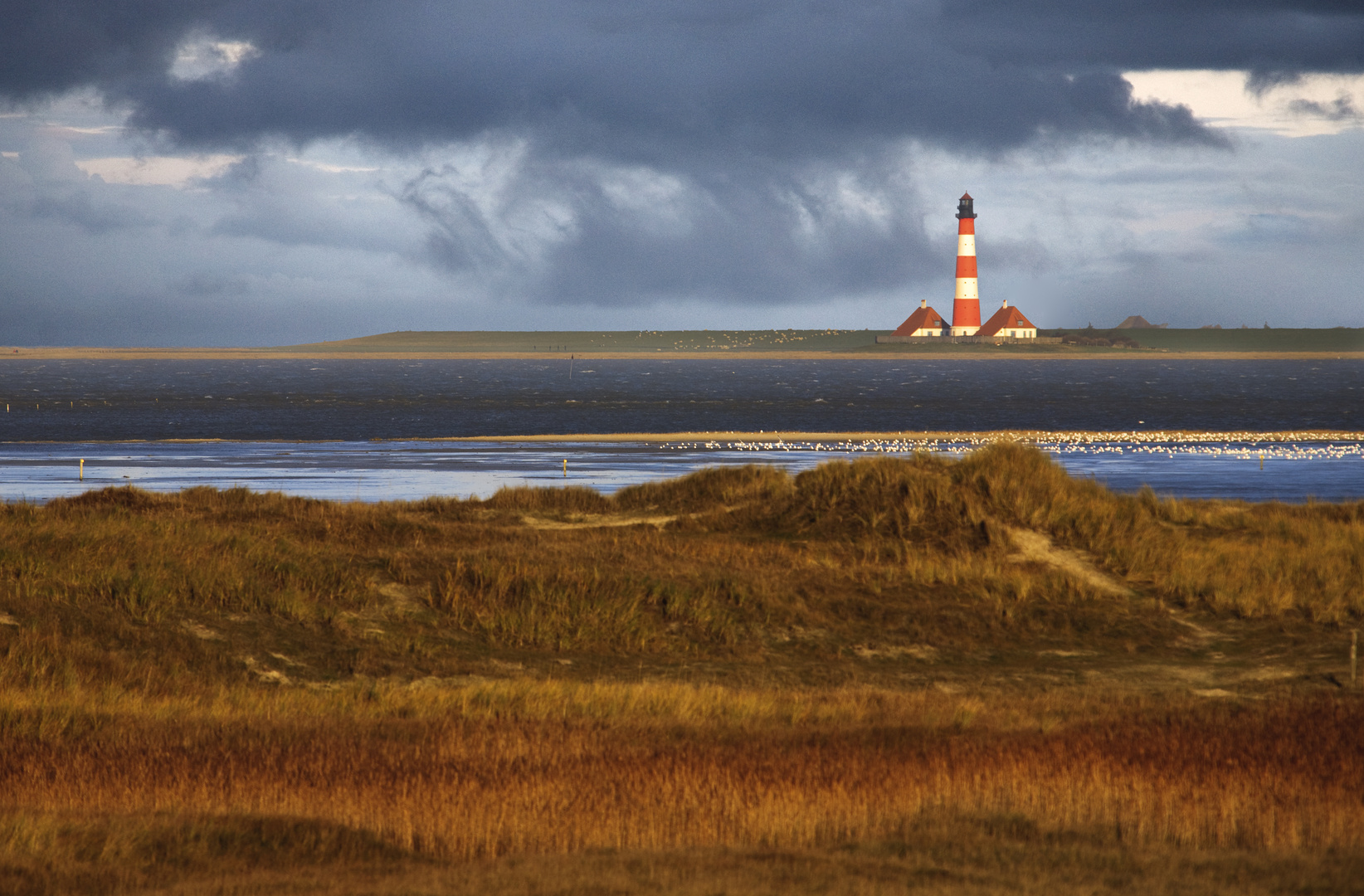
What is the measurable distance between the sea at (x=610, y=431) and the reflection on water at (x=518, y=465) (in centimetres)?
17

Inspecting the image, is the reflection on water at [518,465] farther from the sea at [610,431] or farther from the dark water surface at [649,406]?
the dark water surface at [649,406]

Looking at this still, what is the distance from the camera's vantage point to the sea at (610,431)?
156 ft

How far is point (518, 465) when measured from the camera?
175 ft

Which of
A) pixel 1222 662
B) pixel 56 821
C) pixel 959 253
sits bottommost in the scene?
pixel 1222 662

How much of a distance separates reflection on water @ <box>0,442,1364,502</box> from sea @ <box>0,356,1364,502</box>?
172 millimetres

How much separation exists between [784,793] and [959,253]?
620 feet

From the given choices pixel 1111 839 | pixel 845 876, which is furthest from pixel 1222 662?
pixel 845 876

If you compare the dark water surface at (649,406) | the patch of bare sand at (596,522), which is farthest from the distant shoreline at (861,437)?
the patch of bare sand at (596,522)

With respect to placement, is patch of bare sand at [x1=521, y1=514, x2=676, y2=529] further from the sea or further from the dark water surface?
the dark water surface

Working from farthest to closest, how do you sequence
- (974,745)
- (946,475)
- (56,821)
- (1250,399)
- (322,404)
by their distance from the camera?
(1250,399) < (322,404) < (946,475) < (974,745) < (56,821)

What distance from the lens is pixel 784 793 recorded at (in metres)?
9.77

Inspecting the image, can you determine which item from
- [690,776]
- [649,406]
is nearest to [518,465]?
[690,776]

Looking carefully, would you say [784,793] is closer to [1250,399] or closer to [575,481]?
[575,481]

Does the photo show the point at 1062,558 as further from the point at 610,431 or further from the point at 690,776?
the point at 610,431
